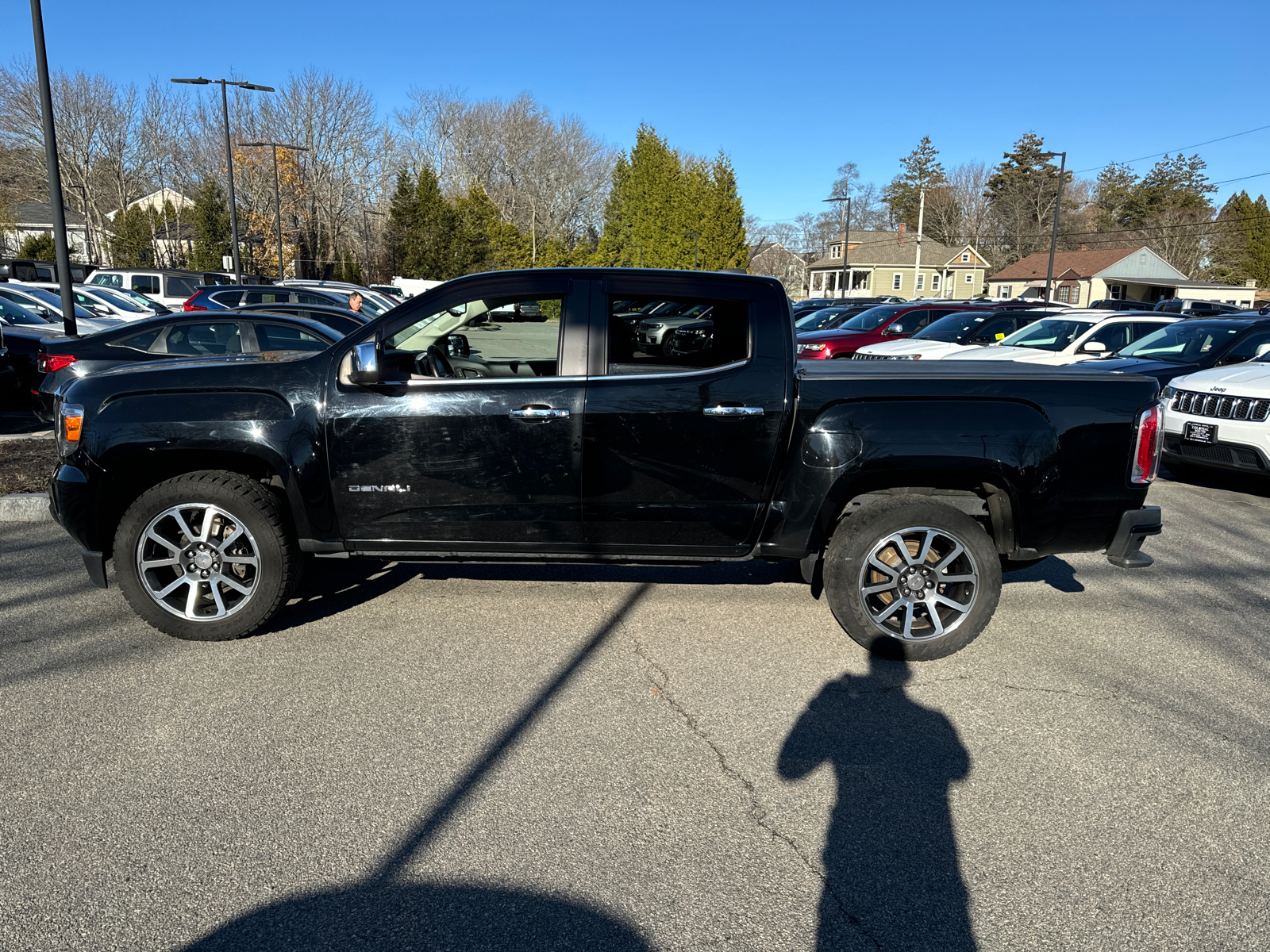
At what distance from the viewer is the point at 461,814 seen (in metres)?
3.13

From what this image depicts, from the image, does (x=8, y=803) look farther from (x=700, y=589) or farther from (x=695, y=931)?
(x=700, y=589)

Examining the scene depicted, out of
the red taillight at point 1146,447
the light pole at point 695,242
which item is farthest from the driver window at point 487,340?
the light pole at point 695,242

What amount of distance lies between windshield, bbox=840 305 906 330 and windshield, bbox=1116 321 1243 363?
26.0ft

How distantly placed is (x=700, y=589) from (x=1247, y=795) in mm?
3060

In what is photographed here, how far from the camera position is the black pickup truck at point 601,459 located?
4.43 meters

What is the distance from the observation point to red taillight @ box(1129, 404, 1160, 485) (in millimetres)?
4438

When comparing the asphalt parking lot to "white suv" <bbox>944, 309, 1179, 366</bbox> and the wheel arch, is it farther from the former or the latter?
"white suv" <bbox>944, 309, 1179, 366</bbox>

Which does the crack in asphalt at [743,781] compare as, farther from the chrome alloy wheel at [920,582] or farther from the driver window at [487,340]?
the driver window at [487,340]

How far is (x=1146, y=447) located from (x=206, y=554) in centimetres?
487

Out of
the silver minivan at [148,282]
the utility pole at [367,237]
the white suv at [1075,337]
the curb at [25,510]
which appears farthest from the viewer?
the utility pole at [367,237]

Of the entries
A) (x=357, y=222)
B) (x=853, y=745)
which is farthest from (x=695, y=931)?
(x=357, y=222)

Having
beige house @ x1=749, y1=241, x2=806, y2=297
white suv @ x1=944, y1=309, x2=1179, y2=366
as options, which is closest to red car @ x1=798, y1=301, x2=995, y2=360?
white suv @ x1=944, y1=309, x2=1179, y2=366

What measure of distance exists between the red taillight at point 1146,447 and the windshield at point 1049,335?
976 cm

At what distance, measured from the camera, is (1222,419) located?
27.5 ft
